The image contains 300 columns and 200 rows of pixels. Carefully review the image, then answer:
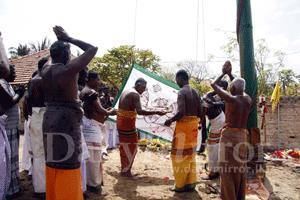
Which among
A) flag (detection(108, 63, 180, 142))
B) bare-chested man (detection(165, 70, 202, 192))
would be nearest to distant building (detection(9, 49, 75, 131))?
flag (detection(108, 63, 180, 142))

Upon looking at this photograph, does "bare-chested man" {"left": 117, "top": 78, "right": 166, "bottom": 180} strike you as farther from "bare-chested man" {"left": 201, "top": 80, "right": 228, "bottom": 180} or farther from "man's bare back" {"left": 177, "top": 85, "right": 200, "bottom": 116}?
"bare-chested man" {"left": 201, "top": 80, "right": 228, "bottom": 180}

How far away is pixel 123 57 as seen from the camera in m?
13.6

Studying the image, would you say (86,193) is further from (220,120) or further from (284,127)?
(284,127)

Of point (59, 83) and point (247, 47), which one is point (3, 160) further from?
point (247, 47)

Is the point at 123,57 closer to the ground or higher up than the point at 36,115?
higher up

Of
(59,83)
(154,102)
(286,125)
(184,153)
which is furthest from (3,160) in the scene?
(286,125)

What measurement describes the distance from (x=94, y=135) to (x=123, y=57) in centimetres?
1086

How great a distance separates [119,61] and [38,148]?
11088mm

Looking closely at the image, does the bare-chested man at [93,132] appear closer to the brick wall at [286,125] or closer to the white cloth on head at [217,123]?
the white cloth on head at [217,123]

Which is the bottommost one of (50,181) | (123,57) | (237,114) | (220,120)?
(50,181)

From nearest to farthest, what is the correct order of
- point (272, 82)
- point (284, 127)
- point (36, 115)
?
point (36, 115)
point (284, 127)
point (272, 82)

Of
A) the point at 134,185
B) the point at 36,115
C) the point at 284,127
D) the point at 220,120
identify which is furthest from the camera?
the point at 284,127

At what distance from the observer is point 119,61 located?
44.3 ft

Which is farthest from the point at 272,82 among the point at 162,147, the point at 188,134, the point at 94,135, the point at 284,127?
the point at 94,135
